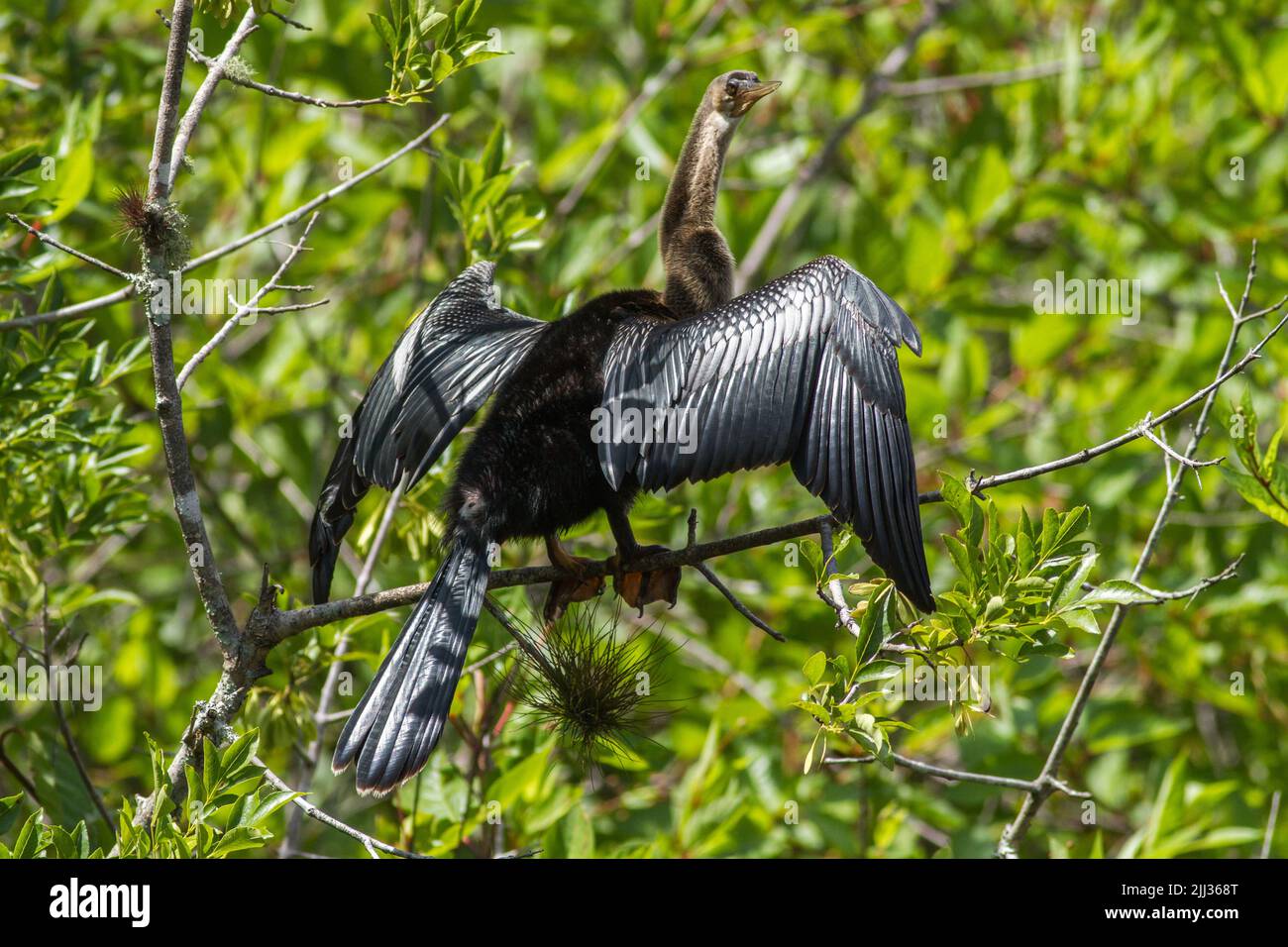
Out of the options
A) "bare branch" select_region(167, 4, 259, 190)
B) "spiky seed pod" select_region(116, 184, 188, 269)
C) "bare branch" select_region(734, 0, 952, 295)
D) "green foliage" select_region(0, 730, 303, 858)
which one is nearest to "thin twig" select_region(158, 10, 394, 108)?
"bare branch" select_region(167, 4, 259, 190)

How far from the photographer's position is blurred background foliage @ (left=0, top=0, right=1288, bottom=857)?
4.08 meters

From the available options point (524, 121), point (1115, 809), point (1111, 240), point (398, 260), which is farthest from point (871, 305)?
point (524, 121)

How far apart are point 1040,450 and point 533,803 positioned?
258cm

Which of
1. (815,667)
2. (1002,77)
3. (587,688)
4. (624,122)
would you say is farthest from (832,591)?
(1002,77)

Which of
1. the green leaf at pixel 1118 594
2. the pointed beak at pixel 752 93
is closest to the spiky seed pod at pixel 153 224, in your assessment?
the green leaf at pixel 1118 594

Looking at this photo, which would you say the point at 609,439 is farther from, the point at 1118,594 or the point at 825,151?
the point at 825,151

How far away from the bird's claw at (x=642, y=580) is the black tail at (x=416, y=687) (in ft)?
1.51

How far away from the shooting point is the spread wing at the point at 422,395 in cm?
336

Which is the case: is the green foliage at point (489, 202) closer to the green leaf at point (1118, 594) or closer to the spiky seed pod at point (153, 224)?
the spiky seed pod at point (153, 224)

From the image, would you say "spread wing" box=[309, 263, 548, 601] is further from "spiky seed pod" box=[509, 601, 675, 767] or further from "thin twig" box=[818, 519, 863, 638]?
"thin twig" box=[818, 519, 863, 638]

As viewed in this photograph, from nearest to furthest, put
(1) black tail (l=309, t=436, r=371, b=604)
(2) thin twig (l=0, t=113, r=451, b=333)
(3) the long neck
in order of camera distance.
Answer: (2) thin twig (l=0, t=113, r=451, b=333) < (1) black tail (l=309, t=436, r=371, b=604) < (3) the long neck

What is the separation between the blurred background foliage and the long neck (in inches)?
19.8

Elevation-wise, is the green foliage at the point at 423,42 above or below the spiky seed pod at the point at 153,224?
above
